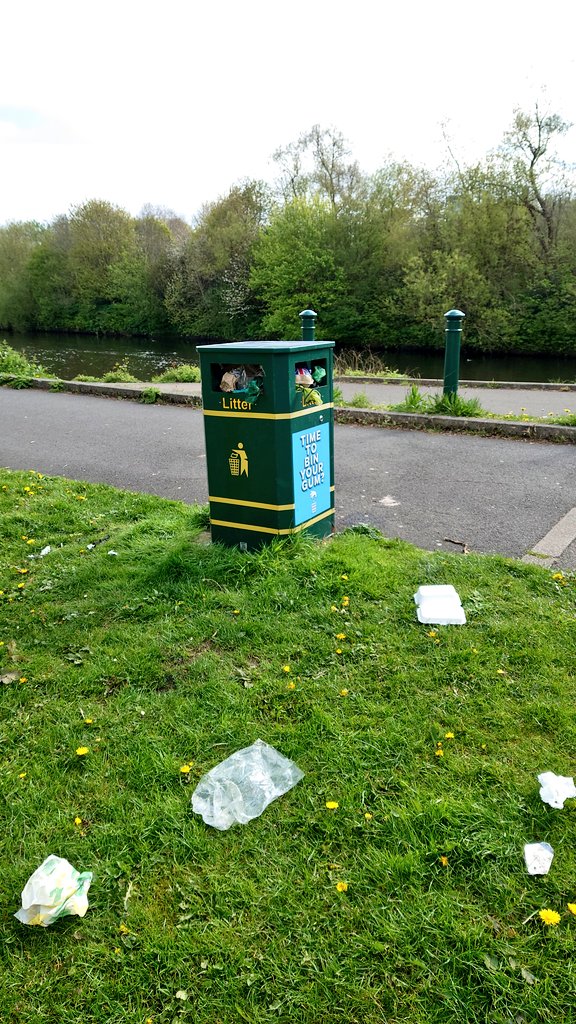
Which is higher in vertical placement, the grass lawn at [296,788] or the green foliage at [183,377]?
the green foliage at [183,377]

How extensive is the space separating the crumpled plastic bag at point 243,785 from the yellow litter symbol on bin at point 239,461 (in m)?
1.88

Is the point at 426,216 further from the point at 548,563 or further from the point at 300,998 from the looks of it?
the point at 300,998

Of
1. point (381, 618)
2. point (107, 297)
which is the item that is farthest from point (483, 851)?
point (107, 297)

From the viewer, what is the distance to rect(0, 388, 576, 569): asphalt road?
4.83m

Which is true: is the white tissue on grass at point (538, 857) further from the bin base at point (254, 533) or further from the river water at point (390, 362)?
the river water at point (390, 362)

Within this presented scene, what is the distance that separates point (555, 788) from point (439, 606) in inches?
50.2

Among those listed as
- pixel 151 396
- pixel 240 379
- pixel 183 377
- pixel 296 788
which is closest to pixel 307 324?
pixel 151 396

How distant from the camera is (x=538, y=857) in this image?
1.99m

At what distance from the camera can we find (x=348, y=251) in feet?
115

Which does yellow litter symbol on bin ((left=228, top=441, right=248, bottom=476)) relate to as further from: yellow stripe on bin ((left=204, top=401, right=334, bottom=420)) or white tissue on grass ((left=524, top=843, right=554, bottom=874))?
white tissue on grass ((left=524, top=843, right=554, bottom=874))

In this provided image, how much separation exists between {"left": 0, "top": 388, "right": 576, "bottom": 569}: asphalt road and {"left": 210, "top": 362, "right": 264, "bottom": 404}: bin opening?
4.91ft

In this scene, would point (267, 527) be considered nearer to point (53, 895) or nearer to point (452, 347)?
point (53, 895)

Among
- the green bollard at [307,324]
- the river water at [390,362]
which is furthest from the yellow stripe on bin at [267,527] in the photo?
the river water at [390,362]

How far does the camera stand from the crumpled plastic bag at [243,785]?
224 centimetres
